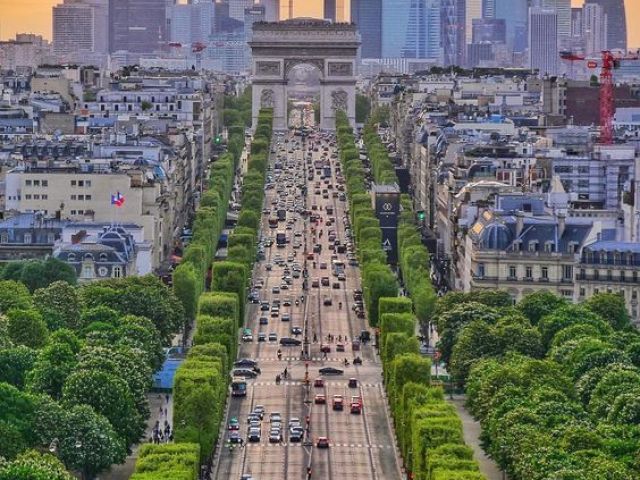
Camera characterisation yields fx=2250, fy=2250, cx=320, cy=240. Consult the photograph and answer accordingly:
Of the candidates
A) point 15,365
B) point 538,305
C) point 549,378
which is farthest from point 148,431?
point 538,305

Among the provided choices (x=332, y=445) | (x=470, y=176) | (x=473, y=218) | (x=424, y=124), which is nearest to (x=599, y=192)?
(x=470, y=176)

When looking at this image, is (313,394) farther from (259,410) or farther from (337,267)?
(337,267)

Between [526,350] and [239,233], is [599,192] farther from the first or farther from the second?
[526,350]

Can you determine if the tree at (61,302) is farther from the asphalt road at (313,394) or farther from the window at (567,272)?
the window at (567,272)

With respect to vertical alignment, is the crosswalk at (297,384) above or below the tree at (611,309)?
below

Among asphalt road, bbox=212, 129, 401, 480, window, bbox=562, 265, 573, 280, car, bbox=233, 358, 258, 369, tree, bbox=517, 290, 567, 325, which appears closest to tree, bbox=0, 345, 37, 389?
asphalt road, bbox=212, 129, 401, 480

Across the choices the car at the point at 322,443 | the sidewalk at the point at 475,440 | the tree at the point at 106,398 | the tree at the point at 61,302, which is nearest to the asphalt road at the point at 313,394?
the car at the point at 322,443
